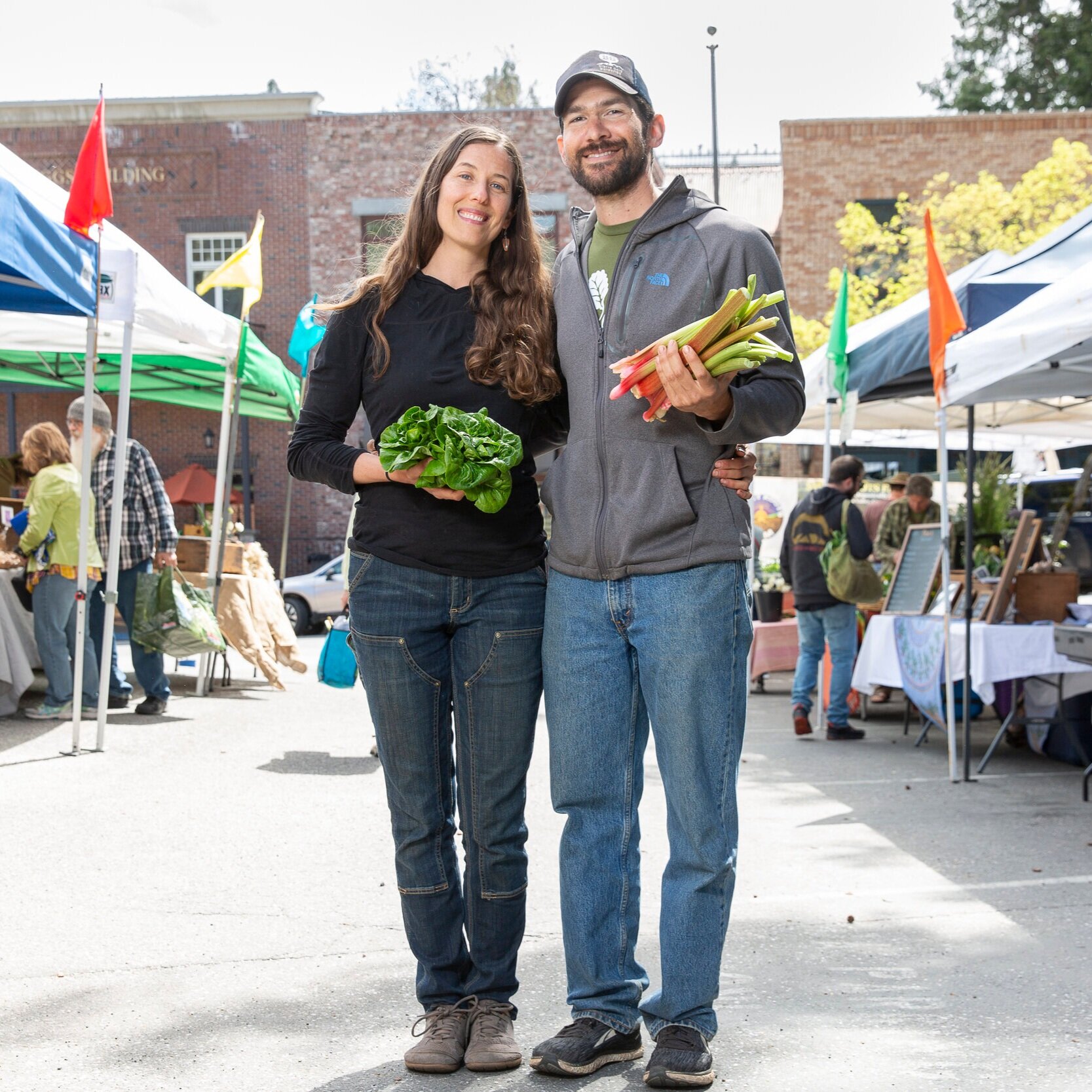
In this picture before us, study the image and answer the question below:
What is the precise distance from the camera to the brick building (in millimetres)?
27156

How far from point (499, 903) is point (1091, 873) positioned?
316 cm

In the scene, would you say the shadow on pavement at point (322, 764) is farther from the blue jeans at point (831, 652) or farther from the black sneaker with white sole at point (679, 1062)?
the black sneaker with white sole at point (679, 1062)

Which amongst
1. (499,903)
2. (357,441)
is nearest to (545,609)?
(499,903)

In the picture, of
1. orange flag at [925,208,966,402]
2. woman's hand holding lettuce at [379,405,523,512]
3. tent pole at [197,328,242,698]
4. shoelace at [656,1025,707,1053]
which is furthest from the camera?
tent pole at [197,328,242,698]

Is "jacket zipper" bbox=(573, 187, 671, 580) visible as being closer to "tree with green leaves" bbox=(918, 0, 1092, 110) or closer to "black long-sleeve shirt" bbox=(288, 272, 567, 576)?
"black long-sleeve shirt" bbox=(288, 272, 567, 576)

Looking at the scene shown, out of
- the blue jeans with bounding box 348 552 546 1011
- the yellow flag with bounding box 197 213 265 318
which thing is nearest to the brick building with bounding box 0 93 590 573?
the yellow flag with bounding box 197 213 265 318

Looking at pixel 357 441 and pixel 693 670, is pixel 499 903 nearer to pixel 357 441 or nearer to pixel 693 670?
pixel 693 670

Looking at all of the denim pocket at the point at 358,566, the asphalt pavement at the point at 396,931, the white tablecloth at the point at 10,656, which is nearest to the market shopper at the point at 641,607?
the asphalt pavement at the point at 396,931

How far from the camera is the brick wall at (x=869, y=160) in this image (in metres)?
29.5

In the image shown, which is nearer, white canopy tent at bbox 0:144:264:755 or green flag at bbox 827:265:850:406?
white canopy tent at bbox 0:144:264:755

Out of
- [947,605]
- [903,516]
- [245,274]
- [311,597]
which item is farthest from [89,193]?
[311,597]

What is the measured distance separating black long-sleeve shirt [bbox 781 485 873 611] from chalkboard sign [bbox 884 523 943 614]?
44 cm

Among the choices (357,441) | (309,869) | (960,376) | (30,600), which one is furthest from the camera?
(357,441)

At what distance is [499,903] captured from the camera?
3.31m
